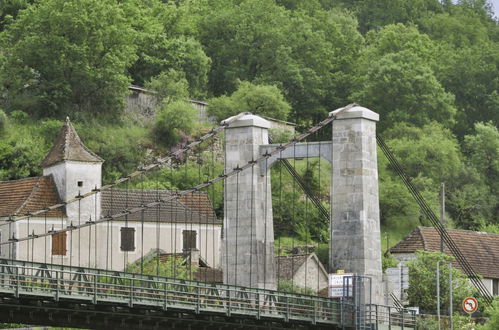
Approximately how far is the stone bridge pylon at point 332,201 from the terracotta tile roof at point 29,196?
724 inches

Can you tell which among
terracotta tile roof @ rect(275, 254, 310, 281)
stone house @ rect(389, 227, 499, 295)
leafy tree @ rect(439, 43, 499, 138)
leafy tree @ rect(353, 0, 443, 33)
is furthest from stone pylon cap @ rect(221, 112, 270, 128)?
leafy tree @ rect(353, 0, 443, 33)

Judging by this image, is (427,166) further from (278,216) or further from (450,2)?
(450,2)

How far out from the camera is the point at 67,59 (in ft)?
363

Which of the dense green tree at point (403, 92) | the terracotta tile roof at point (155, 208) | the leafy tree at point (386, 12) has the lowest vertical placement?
the terracotta tile roof at point (155, 208)

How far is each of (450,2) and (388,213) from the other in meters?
68.4

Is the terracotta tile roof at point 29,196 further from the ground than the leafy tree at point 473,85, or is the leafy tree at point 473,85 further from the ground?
the leafy tree at point 473,85

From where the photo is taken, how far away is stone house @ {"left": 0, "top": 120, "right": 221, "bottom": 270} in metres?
88.2

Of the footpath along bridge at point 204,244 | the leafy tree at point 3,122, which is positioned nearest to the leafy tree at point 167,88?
the footpath along bridge at point 204,244

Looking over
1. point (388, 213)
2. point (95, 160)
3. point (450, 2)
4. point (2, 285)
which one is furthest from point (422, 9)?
point (2, 285)

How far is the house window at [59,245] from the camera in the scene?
89062 mm

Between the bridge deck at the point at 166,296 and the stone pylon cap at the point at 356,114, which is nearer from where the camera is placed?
the bridge deck at the point at 166,296

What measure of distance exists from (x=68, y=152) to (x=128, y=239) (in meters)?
5.66

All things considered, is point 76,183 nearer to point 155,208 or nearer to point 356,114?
point 155,208

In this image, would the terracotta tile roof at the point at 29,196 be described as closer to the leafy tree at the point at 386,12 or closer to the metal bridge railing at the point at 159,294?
the metal bridge railing at the point at 159,294
